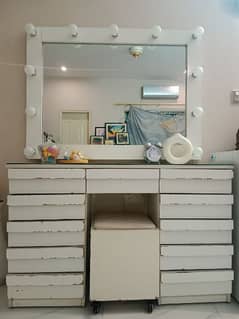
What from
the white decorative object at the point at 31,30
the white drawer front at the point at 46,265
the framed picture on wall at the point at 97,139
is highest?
the white decorative object at the point at 31,30

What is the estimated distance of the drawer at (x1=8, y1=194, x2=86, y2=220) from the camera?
5.10 ft

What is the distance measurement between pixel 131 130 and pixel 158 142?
205 mm

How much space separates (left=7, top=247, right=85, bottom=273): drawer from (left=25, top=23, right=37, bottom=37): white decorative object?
139 centimetres

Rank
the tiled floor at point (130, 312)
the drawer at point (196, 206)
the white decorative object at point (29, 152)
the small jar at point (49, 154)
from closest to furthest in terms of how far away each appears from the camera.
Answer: the tiled floor at point (130, 312) < the drawer at point (196, 206) < the small jar at point (49, 154) < the white decorative object at point (29, 152)

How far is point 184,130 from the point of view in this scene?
2.00 m

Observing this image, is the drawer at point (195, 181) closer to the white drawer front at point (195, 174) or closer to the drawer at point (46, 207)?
the white drawer front at point (195, 174)

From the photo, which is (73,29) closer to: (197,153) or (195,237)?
(197,153)

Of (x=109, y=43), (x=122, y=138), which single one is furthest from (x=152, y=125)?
(x=109, y=43)

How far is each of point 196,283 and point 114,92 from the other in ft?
4.31

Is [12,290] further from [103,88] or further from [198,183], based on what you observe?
[103,88]

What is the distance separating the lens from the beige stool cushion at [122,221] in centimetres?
158

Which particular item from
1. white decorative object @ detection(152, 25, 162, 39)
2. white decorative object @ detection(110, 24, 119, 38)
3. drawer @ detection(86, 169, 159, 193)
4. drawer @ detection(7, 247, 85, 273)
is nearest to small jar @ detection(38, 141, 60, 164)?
drawer @ detection(86, 169, 159, 193)

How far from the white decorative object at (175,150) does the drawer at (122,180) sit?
0.20 meters

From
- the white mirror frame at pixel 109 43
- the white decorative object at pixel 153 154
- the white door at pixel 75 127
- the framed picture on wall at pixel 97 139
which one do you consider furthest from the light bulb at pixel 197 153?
the white door at pixel 75 127
